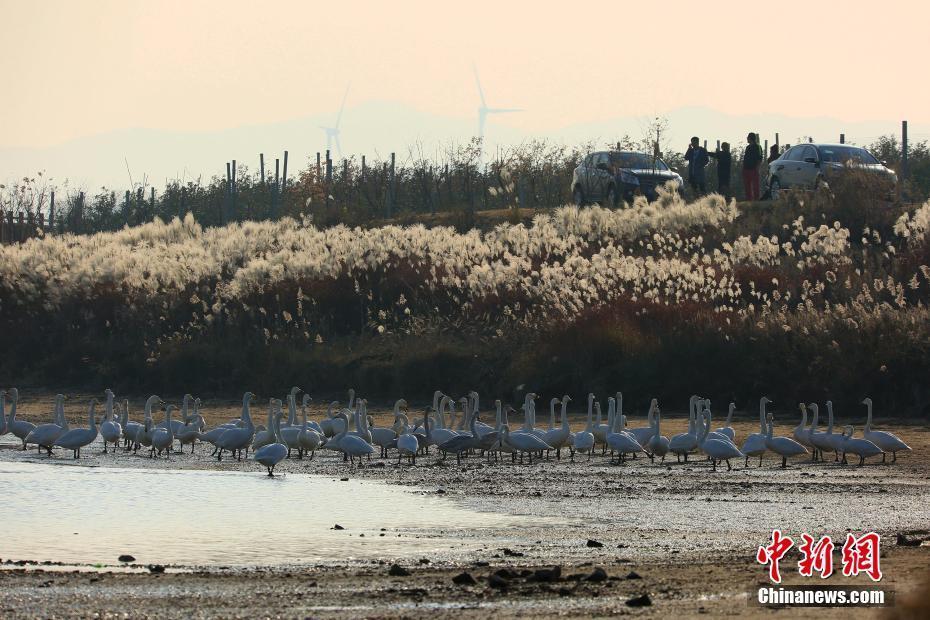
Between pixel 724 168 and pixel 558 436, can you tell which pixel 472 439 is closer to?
pixel 558 436

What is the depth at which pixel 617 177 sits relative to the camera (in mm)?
46625

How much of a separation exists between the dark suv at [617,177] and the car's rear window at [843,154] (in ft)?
13.9

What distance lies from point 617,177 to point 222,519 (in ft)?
104

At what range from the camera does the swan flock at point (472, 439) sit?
20.5 meters

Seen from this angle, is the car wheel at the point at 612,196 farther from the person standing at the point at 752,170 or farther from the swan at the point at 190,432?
the swan at the point at 190,432

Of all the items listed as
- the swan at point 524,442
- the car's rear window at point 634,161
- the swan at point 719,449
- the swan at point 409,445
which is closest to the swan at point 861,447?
the swan at point 719,449

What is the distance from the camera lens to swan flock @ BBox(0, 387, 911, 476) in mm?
20453

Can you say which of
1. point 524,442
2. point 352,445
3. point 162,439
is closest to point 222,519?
point 352,445

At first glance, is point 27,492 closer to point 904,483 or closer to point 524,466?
point 524,466

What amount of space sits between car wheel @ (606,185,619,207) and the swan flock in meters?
21.8

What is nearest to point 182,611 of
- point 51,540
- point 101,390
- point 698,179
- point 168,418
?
point 51,540

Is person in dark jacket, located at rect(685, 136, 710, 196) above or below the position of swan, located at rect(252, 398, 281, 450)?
above

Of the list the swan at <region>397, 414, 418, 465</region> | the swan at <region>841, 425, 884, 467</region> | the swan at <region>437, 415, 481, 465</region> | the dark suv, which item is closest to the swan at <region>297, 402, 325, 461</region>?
the swan at <region>397, 414, 418, 465</region>

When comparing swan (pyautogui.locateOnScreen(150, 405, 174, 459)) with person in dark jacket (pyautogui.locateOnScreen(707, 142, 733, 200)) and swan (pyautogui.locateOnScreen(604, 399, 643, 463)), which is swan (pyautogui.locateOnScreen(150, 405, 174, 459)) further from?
person in dark jacket (pyautogui.locateOnScreen(707, 142, 733, 200))
